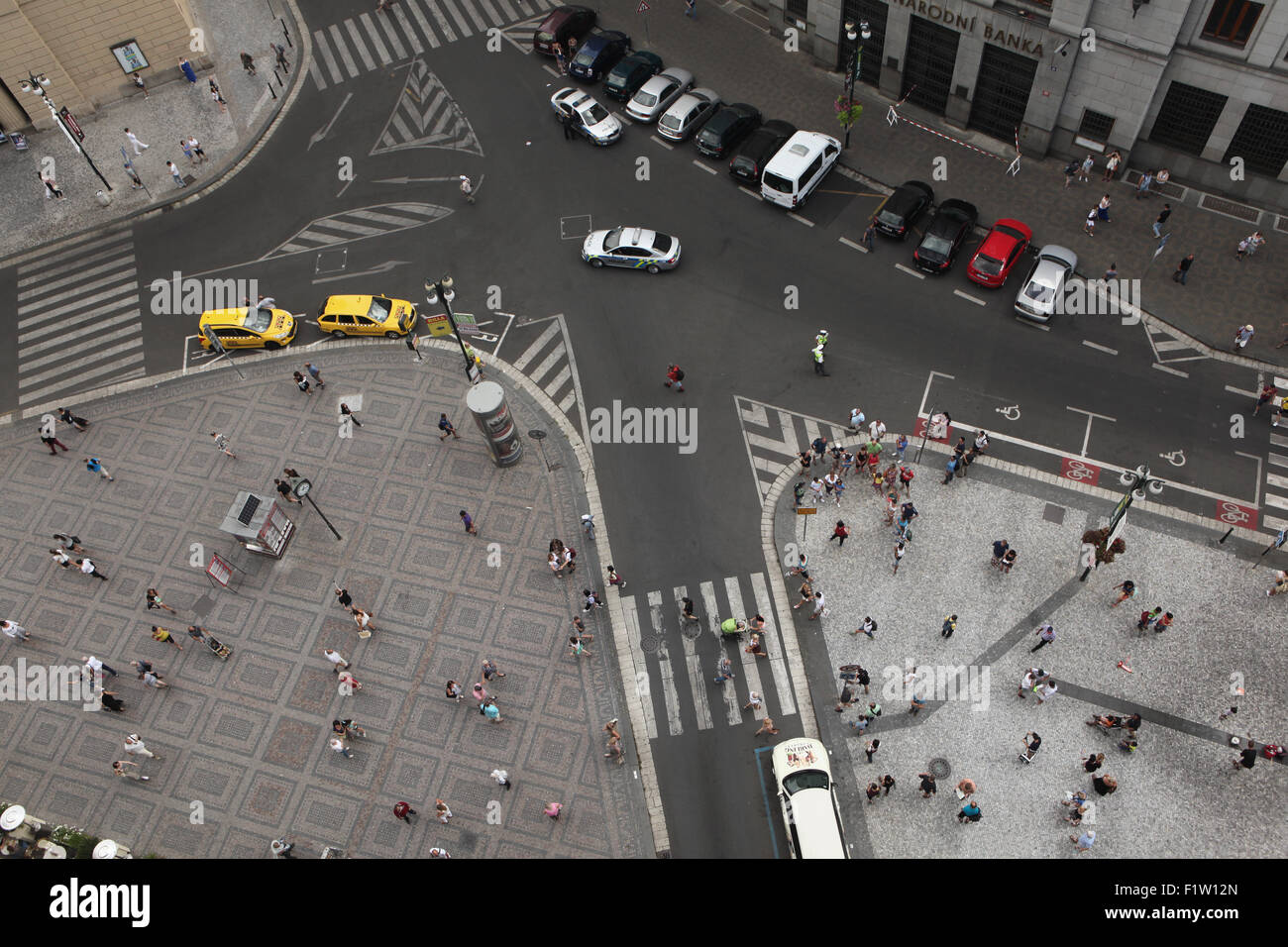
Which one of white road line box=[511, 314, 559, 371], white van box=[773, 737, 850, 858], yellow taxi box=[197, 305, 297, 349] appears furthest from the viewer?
yellow taxi box=[197, 305, 297, 349]

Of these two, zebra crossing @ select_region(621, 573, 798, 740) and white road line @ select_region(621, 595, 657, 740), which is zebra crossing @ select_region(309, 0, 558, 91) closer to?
white road line @ select_region(621, 595, 657, 740)

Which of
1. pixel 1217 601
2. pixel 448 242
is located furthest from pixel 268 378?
pixel 1217 601

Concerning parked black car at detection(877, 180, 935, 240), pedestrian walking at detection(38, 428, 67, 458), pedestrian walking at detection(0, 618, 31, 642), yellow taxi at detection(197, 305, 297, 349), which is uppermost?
parked black car at detection(877, 180, 935, 240)

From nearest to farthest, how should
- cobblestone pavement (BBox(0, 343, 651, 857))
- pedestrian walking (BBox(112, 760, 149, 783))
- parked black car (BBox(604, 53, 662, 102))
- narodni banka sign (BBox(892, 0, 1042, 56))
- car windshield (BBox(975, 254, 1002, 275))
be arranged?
cobblestone pavement (BBox(0, 343, 651, 857)), pedestrian walking (BBox(112, 760, 149, 783)), car windshield (BBox(975, 254, 1002, 275)), narodni banka sign (BBox(892, 0, 1042, 56)), parked black car (BBox(604, 53, 662, 102))

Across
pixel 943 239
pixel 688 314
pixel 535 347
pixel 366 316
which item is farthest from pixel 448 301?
pixel 943 239

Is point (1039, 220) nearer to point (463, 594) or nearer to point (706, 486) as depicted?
point (706, 486)

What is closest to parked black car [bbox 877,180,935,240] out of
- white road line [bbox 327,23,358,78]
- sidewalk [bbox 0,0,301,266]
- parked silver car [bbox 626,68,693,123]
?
parked silver car [bbox 626,68,693,123]
